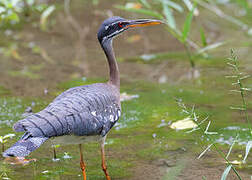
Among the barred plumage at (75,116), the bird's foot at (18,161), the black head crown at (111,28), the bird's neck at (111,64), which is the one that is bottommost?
the bird's foot at (18,161)

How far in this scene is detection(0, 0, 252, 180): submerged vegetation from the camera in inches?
215

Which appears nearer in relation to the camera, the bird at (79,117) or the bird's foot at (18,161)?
the bird at (79,117)

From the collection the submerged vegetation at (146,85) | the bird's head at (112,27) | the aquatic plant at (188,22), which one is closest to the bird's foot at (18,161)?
the submerged vegetation at (146,85)

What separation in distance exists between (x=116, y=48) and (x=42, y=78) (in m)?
2.51

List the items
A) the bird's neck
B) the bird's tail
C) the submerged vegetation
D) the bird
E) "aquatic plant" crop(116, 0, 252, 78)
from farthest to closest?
"aquatic plant" crop(116, 0, 252, 78) < the bird's neck < the submerged vegetation < the bird < the bird's tail

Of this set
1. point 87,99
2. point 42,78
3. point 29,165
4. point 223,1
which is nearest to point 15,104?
point 42,78

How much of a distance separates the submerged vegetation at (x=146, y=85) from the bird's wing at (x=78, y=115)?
407mm

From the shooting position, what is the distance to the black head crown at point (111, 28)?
5688 mm

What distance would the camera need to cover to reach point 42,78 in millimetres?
8977

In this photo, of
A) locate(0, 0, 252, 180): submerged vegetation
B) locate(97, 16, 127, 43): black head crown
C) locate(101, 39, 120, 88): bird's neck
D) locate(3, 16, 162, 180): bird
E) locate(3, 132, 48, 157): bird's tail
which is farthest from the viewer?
locate(101, 39, 120, 88): bird's neck

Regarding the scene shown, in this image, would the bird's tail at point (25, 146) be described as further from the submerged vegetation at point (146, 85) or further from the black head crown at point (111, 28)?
the black head crown at point (111, 28)

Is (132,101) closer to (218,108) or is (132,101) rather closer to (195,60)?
(218,108)

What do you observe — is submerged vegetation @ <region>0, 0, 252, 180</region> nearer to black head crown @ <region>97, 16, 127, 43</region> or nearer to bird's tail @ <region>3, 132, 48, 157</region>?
bird's tail @ <region>3, 132, 48, 157</region>


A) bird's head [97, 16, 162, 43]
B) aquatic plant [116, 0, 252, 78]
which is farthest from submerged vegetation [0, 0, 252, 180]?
bird's head [97, 16, 162, 43]
